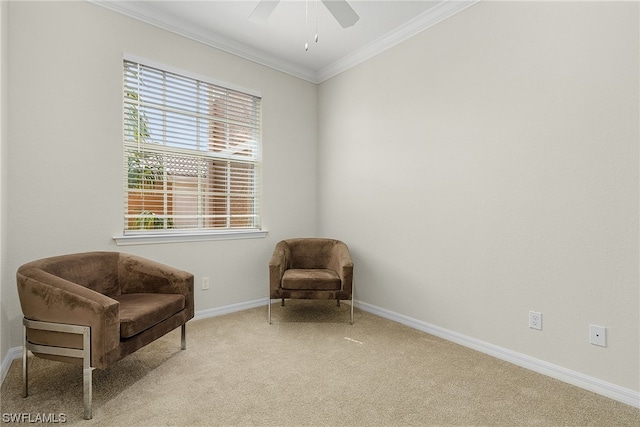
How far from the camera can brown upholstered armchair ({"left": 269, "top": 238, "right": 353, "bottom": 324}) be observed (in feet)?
9.70

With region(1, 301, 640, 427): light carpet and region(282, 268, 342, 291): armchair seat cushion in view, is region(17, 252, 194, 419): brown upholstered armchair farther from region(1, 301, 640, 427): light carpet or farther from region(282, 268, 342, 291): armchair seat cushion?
region(282, 268, 342, 291): armchair seat cushion

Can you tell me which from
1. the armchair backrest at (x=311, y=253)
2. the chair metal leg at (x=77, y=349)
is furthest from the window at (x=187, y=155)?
the chair metal leg at (x=77, y=349)

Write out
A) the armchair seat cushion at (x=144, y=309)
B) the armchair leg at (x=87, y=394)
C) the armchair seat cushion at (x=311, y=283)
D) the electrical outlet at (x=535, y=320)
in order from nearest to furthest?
1. the armchair leg at (x=87, y=394)
2. the armchair seat cushion at (x=144, y=309)
3. the electrical outlet at (x=535, y=320)
4. the armchair seat cushion at (x=311, y=283)

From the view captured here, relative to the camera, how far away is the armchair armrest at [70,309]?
1663 millimetres

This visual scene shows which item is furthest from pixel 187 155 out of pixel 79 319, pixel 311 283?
pixel 79 319

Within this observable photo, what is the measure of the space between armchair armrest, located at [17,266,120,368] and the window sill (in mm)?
961

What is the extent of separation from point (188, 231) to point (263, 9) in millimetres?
2064

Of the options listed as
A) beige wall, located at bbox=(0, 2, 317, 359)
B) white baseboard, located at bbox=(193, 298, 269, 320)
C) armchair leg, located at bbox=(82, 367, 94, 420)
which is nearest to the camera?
armchair leg, located at bbox=(82, 367, 94, 420)

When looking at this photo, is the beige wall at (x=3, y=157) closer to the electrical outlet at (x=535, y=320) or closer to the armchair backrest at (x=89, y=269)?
the armchair backrest at (x=89, y=269)

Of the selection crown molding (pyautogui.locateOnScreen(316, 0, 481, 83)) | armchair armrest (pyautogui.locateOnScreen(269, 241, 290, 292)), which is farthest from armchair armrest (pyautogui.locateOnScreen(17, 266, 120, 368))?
crown molding (pyautogui.locateOnScreen(316, 0, 481, 83))

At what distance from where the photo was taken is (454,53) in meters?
2.65

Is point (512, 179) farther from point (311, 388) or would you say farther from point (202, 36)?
point (202, 36)

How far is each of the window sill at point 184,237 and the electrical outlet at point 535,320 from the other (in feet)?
8.40

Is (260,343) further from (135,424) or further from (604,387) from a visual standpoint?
(604,387)
